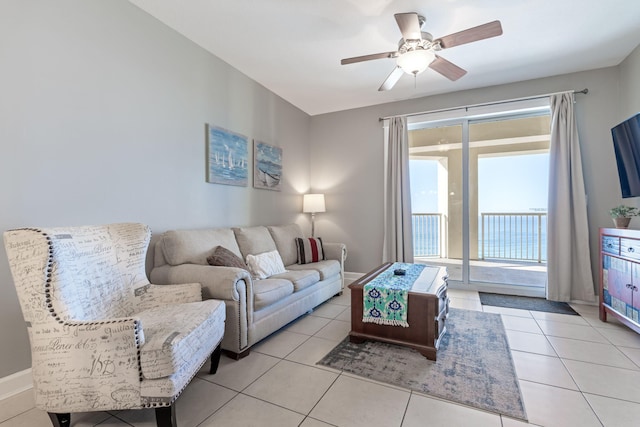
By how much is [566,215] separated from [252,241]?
3655 mm

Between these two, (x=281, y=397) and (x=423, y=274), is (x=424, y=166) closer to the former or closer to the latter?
(x=423, y=274)

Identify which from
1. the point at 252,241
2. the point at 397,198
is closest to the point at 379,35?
the point at 397,198

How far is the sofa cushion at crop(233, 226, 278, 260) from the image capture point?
10.2ft

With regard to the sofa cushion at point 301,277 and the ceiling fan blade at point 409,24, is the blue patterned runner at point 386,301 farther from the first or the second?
the ceiling fan blade at point 409,24

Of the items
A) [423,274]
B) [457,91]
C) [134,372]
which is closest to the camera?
[134,372]

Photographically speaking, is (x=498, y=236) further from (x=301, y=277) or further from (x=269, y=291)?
(x=269, y=291)

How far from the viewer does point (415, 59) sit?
2.36m

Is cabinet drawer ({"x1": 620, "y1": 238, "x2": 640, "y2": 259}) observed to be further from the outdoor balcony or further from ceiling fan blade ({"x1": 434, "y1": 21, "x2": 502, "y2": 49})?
ceiling fan blade ({"x1": 434, "y1": 21, "x2": 502, "y2": 49})

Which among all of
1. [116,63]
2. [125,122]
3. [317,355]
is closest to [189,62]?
[116,63]

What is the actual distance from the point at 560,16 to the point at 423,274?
2.50m

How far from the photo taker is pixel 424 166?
4.46m

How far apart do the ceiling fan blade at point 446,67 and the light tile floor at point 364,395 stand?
2.41m

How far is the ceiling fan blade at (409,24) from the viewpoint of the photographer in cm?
201

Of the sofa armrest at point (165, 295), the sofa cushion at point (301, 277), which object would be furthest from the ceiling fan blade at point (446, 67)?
the sofa armrest at point (165, 295)
